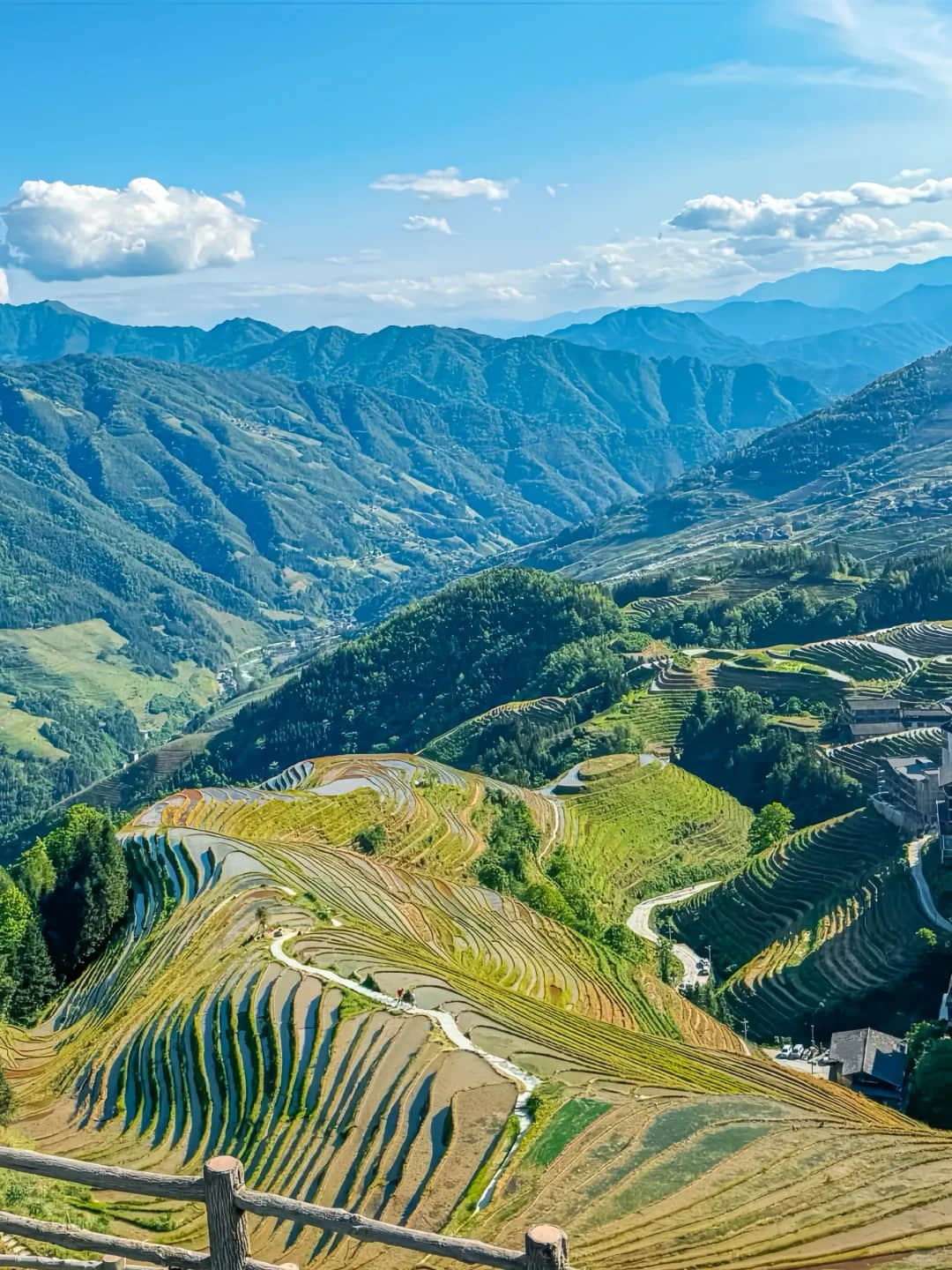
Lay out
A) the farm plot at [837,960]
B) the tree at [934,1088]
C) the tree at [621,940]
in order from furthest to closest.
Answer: the tree at [621,940] < the farm plot at [837,960] < the tree at [934,1088]

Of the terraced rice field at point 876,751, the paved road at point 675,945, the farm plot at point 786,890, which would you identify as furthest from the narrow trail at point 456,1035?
the terraced rice field at point 876,751

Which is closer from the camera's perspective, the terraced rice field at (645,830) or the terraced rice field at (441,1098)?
the terraced rice field at (441,1098)

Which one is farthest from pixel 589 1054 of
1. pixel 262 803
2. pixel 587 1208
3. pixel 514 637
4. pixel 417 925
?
pixel 514 637

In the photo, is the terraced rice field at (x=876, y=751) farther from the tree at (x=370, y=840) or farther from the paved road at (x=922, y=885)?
the tree at (x=370, y=840)

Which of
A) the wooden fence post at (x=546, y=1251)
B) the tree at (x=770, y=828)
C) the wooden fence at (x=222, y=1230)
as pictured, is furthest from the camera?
the tree at (x=770, y=828)

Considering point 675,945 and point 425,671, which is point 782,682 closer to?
point 675,945

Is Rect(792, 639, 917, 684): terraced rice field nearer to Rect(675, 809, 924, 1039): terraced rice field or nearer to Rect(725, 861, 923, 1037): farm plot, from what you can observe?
Rect(675, 809, 924, 1039): terraced rice field

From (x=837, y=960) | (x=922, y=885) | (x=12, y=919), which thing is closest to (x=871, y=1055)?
(x=837, y=960)
